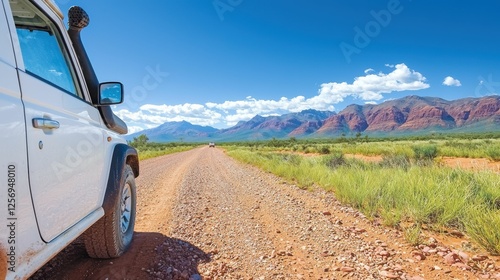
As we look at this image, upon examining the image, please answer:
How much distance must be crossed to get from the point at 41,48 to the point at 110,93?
77 cm

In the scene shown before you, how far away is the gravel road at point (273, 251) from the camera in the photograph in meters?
2.76

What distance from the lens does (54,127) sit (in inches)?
66.7

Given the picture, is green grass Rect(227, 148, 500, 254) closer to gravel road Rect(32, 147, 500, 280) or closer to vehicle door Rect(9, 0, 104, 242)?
gravel road Rect(32, 147, 500, 280)

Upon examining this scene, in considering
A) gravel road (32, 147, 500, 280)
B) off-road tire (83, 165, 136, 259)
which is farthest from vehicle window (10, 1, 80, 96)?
gravel road (32, 147, 500, 280)

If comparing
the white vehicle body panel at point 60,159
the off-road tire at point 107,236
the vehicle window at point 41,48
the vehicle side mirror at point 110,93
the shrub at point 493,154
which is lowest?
the shrub at point 493,154

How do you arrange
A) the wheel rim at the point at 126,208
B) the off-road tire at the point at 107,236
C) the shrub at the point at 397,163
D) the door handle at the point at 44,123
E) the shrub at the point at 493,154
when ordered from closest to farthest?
the door handle at the point at 44,123
the off-road tire at the point at 107,236
the wheel rim at the point at 126,208
the shrub at the point at 397,163
the shrub at the point at 493,154

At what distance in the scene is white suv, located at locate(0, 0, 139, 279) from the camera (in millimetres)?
1305

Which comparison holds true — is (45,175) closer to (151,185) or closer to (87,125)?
(87,125)

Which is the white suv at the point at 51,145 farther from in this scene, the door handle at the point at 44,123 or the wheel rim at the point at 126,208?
the wheel rim at the point at 126,208

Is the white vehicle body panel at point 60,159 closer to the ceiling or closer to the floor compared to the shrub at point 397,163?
closer to the ceiling

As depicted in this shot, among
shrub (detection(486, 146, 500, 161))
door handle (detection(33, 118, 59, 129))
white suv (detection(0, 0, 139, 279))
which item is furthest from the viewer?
shrub (detection(486, 146, 500, 161))

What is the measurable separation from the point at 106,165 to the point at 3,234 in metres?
1.51

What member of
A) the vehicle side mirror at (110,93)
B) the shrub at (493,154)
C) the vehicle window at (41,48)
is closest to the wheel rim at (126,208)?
the vehicle side mirror at (110,93)

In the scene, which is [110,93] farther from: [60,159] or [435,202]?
[435,202]
